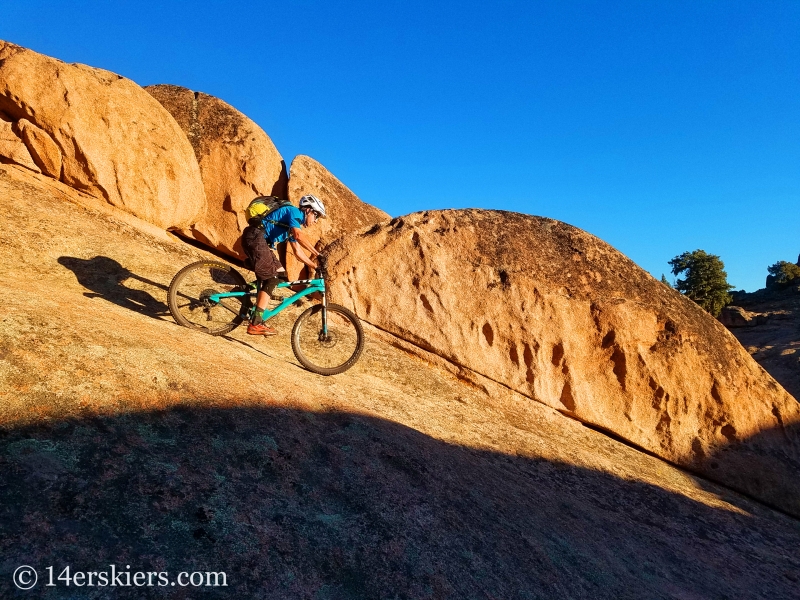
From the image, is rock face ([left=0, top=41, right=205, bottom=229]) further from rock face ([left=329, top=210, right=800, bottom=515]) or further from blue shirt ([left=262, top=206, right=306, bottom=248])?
blue shirt ([left=262, top=206, right=306, bottom=248])

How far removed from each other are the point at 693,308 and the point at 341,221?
8.78 m

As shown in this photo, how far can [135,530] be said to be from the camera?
290 cm

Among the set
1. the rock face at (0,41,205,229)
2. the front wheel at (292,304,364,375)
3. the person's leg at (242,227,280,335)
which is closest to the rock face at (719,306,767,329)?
the front wheel at (292,304,364,375)

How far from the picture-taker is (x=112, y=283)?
8.09 m

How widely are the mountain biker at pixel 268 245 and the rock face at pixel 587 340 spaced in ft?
10.5

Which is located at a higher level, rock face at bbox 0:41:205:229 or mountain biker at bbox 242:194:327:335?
rock face at bbox 0:41:205:229

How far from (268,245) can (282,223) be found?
427mm

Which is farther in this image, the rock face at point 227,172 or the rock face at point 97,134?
the rock face at point 227,172

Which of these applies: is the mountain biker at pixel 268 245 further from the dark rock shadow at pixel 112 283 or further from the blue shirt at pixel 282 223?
Answer: the dark rock shadow at pixel 112 283

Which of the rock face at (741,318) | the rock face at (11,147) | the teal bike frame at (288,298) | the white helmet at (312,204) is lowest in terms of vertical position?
the teal bike frame at (288,298)

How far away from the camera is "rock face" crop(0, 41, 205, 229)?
9.82 meters

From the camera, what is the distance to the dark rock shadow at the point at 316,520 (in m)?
2.81

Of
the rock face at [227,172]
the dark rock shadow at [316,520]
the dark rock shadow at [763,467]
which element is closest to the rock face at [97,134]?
the rock face at [227,172]

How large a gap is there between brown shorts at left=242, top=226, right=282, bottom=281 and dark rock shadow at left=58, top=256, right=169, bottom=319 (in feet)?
5.95
